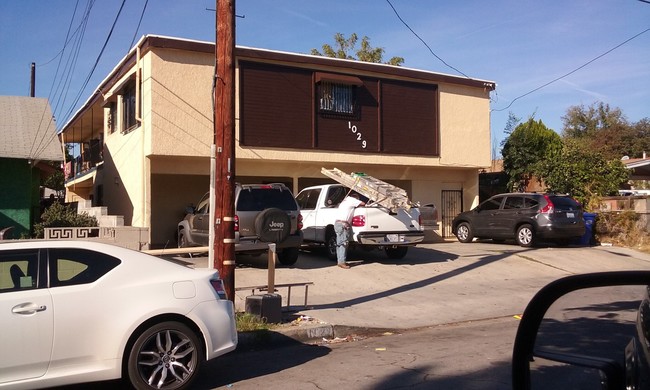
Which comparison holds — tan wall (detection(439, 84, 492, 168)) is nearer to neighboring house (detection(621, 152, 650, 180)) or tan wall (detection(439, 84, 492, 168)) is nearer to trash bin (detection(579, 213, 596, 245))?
trash bin (detection(579, 213, 596, 245))

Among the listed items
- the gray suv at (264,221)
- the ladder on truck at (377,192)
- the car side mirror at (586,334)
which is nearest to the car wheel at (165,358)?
the car side mirror at (586,334)

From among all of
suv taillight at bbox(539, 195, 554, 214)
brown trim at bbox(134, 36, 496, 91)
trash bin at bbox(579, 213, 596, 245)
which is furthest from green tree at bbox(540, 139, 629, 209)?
suv taillight at bbox(539, 195, 554, 214)

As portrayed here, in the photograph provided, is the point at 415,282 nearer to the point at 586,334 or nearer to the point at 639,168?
the point at 586,334

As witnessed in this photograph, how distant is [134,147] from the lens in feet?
58.2

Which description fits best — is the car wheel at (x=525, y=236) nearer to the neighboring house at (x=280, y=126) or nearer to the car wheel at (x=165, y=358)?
the neighboring house at (x=280, y=126)

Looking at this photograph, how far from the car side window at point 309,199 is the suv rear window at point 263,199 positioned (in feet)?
7.55

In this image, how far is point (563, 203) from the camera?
741 inches

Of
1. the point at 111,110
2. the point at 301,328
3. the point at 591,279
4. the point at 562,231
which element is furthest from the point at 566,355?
the point at 111,110

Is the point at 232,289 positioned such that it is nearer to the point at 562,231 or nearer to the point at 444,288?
the point at 444,288

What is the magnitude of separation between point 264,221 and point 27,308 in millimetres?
7922

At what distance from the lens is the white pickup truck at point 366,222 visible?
49.3ft

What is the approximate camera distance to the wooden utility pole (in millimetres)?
9023

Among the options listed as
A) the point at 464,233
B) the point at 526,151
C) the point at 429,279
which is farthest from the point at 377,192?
the point at 526,151

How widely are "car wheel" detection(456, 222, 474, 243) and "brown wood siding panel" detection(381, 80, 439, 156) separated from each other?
2.62 metres
